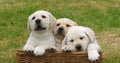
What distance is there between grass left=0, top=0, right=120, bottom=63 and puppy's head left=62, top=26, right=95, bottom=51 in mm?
1497

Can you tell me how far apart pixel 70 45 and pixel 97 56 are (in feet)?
1.12

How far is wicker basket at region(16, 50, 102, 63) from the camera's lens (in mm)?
4734

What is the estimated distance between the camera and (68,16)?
944 centimetres

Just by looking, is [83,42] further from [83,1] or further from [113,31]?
[83,1]

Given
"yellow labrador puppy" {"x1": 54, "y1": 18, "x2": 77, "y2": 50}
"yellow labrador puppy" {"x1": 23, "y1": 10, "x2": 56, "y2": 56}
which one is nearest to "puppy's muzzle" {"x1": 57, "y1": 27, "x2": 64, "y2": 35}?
"yellow labrador puppy" {"x1": 54, "y1": 18, "x2": 77, "y2": 50}

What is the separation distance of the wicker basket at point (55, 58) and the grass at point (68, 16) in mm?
1620

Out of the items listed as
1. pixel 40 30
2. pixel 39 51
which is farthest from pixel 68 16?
pixel 39 51

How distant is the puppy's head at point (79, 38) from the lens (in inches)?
190

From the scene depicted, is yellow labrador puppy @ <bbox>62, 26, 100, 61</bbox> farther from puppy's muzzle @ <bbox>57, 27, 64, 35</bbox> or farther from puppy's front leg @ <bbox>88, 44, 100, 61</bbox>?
puppy's muzzle @ <bbox>57, 27, 64, 35</bbox>

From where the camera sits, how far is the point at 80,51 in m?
4.80

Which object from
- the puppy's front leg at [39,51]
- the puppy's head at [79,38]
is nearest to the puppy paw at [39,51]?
the puppy's front leg at [39,51]

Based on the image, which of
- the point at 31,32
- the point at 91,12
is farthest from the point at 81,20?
the point at 31,32

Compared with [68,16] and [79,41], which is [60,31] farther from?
[68,16]

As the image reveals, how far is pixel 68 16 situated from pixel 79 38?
4.59 m
